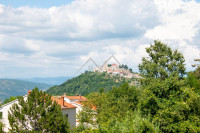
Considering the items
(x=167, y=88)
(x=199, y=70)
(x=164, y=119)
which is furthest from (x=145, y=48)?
(x=164, y=119)

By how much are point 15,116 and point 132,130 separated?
49.8 ft

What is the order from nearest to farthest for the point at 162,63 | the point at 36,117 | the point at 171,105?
the point at 171,105 < the point at 36,117 < the point at 162,63

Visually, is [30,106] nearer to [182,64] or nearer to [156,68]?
[156,68]

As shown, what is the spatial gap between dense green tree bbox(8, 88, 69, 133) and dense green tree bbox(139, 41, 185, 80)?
19462 millimetres

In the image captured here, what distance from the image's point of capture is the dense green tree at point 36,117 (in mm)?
25469

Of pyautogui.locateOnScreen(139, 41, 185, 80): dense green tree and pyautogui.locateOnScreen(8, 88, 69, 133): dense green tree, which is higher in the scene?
pyautogui.locateOnScreen(139, 41, 185, 80): dense green tree

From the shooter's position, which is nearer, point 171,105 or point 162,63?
point 171,105

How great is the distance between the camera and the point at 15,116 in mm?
25797

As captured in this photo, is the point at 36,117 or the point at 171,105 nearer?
the point at 171,105

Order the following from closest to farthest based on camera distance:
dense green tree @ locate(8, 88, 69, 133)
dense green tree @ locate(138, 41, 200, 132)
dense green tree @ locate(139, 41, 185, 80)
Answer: dense green tree @ locate(138, 41, 200, 132) → dense green tree @ locate(8, 88, 69, 133) → dense green tree @ locate(139, 41, 185, 80)

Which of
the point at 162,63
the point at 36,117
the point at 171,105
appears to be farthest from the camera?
the point at 162,63

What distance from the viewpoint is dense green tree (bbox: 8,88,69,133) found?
83.6ft

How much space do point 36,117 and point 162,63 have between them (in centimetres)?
2363

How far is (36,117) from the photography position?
25891mm
